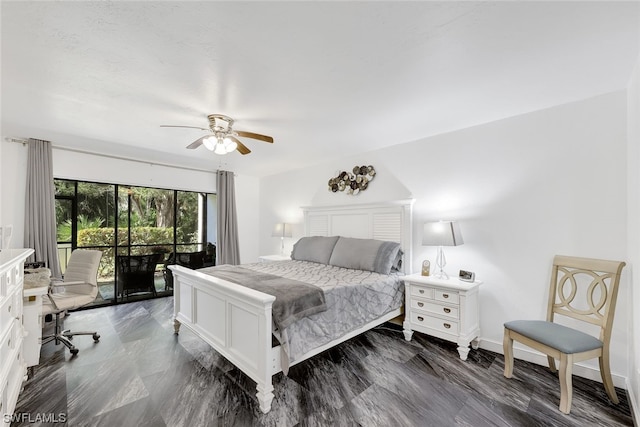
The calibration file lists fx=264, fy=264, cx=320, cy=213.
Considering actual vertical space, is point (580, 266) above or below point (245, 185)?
below

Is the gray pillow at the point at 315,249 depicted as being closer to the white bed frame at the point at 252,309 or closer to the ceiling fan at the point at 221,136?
the white bed frame at the point at 252,309

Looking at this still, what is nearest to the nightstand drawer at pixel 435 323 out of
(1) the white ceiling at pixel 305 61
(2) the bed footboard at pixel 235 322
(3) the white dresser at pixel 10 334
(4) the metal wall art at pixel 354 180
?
(2) the bed footboard at pixel 235 322

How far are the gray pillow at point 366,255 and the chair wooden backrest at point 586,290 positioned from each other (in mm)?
1515

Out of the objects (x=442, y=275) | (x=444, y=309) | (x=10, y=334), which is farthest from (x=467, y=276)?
Result: (x=10, y=334)

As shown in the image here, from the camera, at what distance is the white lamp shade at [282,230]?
5023 millimetres

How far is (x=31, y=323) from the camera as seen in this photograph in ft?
7.73

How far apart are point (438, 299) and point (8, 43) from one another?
12.8 feet

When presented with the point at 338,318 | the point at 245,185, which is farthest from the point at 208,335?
the point at 245,185

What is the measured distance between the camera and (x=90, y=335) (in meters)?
3.01

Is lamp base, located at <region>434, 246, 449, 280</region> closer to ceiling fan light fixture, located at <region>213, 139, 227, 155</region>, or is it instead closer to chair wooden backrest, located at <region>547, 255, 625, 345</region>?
chair wooden backrest, located at <region>547, 255, 625, 345</region>

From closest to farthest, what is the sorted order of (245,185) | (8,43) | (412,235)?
(8,43), (412,235), (245,185)

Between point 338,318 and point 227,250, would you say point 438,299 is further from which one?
point 227,250

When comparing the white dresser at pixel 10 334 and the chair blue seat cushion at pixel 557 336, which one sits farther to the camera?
the chair blue seat cushion at pixel 557 336

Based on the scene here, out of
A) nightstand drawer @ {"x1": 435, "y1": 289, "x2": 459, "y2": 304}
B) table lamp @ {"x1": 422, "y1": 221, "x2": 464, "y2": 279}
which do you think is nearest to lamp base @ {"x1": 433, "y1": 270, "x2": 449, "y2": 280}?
table lamp @ {"x1": 422, "y1": 221, "x2": 464, "y2": 279}
